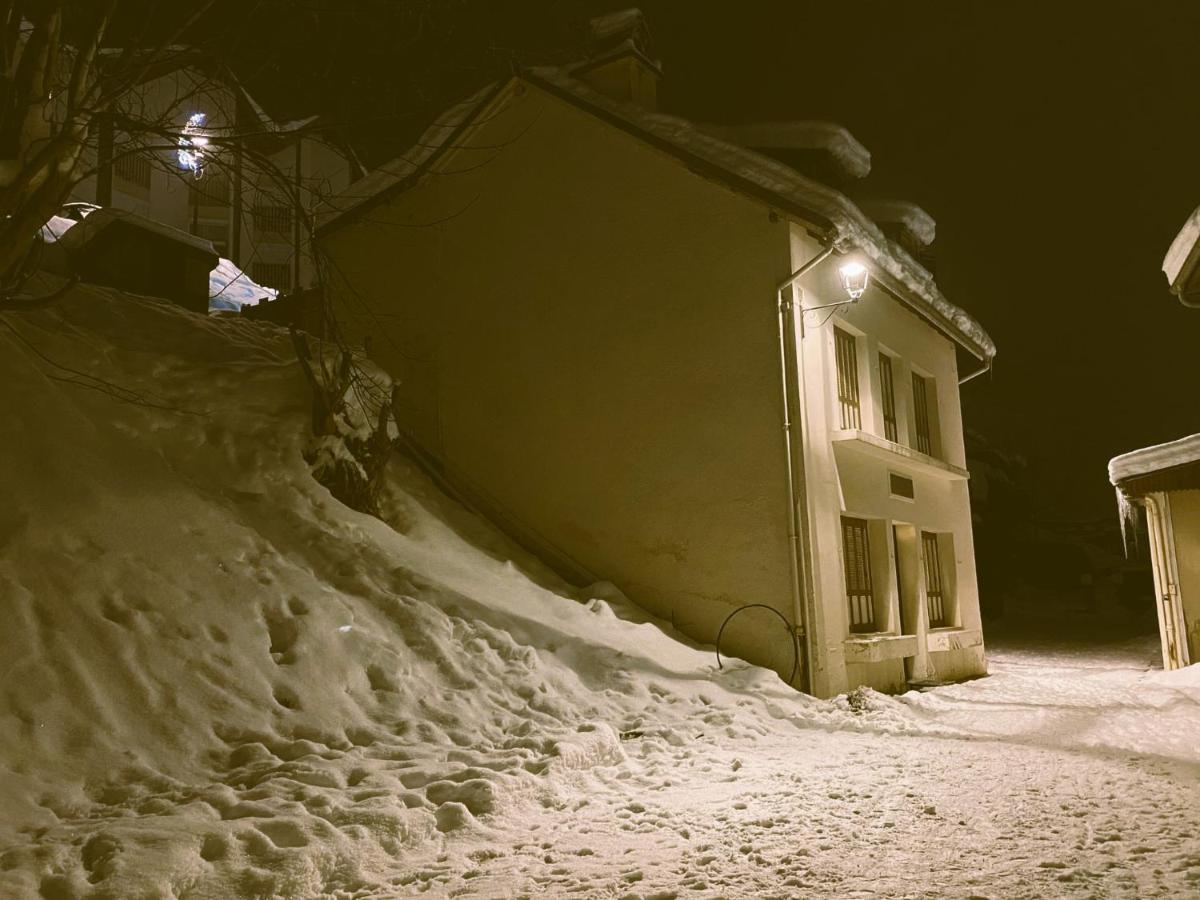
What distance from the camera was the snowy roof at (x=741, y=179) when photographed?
397 inches

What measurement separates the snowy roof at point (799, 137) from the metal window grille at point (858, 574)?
5.12 metres

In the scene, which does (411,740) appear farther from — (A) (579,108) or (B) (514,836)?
(A) (579,108)

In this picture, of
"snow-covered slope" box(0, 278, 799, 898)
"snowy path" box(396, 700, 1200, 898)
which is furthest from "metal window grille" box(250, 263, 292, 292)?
"snowy path" box(396, 700, 1200, 898)

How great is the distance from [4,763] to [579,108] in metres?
10.1

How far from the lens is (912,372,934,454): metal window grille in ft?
47.1

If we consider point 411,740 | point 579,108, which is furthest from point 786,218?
point 411,740

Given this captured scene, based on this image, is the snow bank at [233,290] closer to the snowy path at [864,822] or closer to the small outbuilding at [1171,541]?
the small outbuilding at [1171,541]

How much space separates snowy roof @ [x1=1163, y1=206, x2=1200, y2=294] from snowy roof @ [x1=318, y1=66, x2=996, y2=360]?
153 inches

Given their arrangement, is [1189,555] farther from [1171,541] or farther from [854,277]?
[854,277]

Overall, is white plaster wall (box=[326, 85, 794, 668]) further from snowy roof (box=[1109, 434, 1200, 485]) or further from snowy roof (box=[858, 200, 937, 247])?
snowy roof (box=[1109, 434, 1200, 485])

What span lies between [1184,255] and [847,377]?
225 inches

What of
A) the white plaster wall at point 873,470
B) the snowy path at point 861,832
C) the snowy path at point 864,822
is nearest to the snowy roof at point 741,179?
the white plaster wall at point 873,470

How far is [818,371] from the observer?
10539 mm

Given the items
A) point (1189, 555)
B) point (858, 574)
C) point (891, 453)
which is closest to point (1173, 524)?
point (1189, 555)
